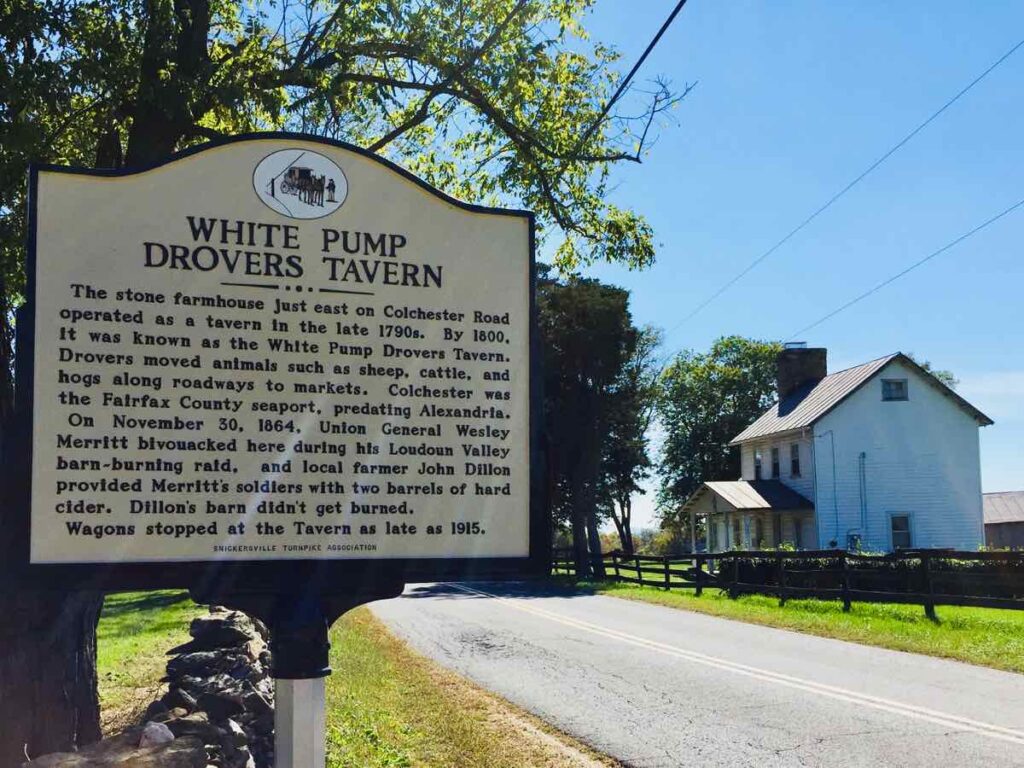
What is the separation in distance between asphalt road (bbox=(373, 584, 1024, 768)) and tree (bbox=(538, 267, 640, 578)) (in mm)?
23604

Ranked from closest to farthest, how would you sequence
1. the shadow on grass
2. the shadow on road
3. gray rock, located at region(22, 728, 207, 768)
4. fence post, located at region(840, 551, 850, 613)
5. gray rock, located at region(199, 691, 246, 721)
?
1. gray rock, located at region(22, 728, 207, 768)
2. gray rock, located at region(199, 691, 246, 721)
3. fence post, located at region(840, 551, 850, 613)
4. the shadow on grass
5. the shadow on road

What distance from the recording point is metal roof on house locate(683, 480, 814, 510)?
40.2 meters

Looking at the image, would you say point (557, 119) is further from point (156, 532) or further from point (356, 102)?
point (156, 532)

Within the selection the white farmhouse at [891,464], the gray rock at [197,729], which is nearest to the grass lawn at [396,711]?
the gray rock at [197,729]

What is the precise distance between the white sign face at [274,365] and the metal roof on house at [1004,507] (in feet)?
230

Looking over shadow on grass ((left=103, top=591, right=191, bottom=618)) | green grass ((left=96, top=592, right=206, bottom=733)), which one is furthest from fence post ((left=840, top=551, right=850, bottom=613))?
shadow on grass ((left=103, top=591, right=191, bottom=618))

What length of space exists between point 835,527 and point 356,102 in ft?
111

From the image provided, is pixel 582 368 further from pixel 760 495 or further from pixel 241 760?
pixel 241 760

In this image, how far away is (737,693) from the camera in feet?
34.0

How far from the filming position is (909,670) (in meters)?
11.8

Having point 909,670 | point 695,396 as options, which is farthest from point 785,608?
point 695,396

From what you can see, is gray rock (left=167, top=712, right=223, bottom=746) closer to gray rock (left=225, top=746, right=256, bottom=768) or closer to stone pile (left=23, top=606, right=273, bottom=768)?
stone pile (left=23, top=606, right=273, bottom=768)

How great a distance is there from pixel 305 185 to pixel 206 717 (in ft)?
13.6

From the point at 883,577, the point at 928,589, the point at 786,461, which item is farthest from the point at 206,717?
the point at 786,461
